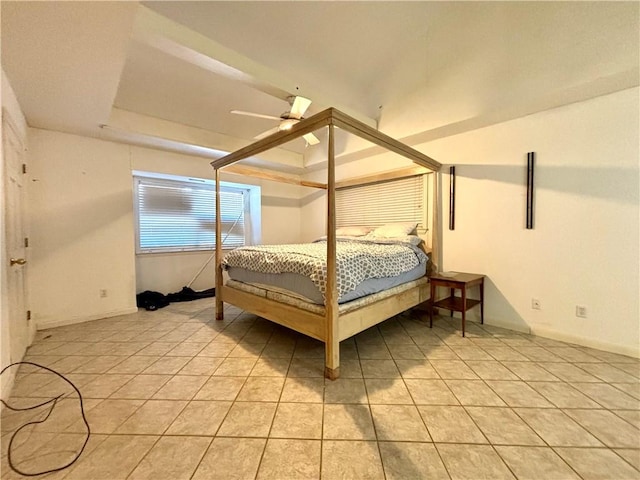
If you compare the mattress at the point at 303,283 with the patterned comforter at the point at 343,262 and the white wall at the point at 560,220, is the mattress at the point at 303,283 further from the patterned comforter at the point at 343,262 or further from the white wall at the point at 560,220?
the white wall at the point at 560,220

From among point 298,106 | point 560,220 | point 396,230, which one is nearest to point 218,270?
point 298,106

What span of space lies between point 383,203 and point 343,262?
219 cm

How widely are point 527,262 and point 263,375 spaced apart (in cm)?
275

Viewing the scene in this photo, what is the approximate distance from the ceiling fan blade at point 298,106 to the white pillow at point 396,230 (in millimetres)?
1789

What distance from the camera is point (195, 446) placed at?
1215 millimetres

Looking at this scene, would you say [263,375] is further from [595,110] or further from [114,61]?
[595,110]

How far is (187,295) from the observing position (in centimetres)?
396

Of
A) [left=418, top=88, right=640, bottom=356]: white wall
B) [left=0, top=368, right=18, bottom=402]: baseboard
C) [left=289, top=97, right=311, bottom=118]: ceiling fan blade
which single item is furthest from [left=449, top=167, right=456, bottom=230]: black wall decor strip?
[left=0, top=368, right=18, bottom=402]: baseboard

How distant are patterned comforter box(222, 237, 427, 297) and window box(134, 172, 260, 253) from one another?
1.72 metres

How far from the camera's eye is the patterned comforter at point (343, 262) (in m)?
1.92

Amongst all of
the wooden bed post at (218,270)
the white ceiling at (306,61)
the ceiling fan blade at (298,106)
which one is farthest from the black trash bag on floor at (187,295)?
the ceiling fan blade at (298,106)

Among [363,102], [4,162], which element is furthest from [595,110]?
[4,162]

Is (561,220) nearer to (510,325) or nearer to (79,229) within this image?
(510,325)

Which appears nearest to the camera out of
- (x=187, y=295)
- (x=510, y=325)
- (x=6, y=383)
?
(x=6, y=383)
